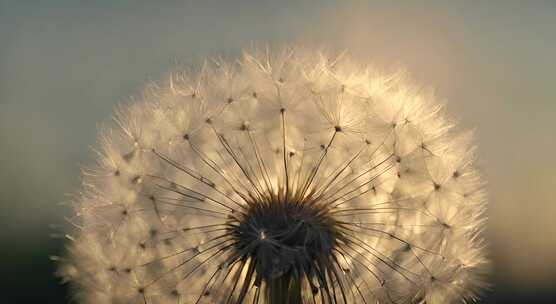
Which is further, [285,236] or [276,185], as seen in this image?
[276,185]

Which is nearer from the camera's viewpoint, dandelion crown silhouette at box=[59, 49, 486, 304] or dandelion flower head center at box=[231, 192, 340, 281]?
dandelion flower head center at box=[231, 192, 340, 281]

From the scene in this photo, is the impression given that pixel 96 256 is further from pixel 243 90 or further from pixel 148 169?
pixel 243 90

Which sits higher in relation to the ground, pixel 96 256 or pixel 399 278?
pixel 96 256

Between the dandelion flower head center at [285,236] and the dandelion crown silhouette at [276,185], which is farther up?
the dandelion crown silhouette at [276,185]

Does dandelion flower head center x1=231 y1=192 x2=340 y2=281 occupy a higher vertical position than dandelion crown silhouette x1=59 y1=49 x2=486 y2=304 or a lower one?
lower

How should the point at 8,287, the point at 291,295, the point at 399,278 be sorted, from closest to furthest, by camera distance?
the point at 291,295
the point at 399,278
the point at 8,287

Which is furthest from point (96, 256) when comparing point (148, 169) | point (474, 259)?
point (474, 259)

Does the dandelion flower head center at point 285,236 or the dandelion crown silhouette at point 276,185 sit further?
the dandelion crown silhouette at point 276,185

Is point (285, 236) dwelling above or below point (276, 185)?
below
